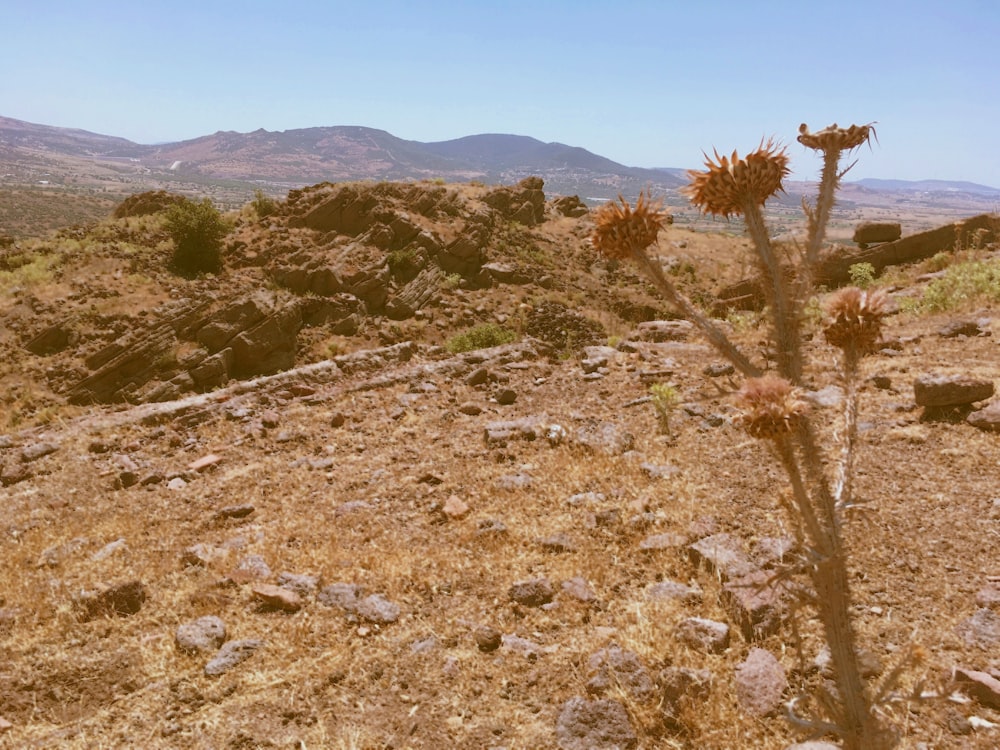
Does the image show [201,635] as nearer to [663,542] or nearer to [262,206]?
[663,542]

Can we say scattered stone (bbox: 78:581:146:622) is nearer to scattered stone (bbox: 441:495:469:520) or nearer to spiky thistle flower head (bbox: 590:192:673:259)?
scattered stone (bbox: 441:495:469:520)

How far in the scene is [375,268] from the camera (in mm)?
Result: 18859

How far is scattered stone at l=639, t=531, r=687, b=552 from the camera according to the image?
17.6 feet

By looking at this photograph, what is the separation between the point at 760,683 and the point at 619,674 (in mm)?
853

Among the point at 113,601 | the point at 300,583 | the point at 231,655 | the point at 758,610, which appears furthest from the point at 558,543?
the point at 113,601

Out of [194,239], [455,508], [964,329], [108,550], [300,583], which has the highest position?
[194,239]

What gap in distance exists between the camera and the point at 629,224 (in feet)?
7.78

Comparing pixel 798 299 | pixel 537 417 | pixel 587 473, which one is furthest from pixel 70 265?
pixel 798 299

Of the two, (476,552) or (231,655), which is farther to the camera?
(476,552)

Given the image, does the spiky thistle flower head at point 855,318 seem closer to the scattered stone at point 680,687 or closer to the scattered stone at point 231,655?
the scattered stone at point 680,687

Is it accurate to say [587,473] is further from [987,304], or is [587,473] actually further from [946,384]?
[987,304]

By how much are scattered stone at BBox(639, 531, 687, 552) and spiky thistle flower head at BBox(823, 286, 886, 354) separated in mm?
3353

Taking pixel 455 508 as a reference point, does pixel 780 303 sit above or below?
above

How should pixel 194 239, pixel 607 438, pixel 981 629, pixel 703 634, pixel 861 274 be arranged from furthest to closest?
pixel 194 239 → pixel 861 274 → pixel 607 438 → pixel 703 634 → pixel 981 629
